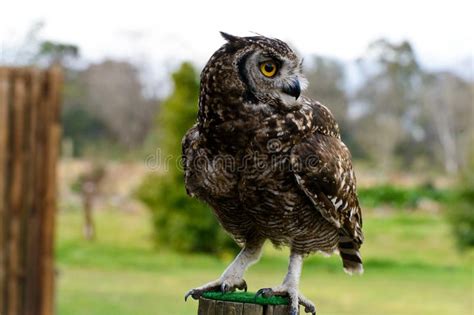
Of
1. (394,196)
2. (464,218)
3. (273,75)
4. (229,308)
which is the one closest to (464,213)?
(464,218)

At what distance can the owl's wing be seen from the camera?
282cm

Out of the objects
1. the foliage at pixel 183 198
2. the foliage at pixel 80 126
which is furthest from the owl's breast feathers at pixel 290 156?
the foliage at pixel 80 126

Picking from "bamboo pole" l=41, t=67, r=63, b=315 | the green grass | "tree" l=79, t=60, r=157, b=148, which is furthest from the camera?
"tree" l=79, t=60, r=157, b=148

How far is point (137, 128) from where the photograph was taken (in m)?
32.0

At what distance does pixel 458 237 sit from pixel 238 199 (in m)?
14.5

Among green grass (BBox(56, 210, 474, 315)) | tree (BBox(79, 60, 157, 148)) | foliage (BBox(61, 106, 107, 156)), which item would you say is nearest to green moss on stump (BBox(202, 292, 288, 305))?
green grass (BBox(56, 210, 474, 315))

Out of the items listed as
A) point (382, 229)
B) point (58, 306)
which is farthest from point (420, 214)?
point (58, 306)

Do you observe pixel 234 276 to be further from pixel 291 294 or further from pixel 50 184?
pixel 50 184

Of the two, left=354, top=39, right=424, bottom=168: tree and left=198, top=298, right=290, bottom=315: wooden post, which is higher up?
left=354, top=39, right=424, bottom=168: tree

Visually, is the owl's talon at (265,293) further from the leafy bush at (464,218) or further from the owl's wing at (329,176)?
the leafy bush at (464,218)

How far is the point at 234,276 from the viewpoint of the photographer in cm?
300

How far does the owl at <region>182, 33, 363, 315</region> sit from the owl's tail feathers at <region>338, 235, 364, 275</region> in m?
0.28

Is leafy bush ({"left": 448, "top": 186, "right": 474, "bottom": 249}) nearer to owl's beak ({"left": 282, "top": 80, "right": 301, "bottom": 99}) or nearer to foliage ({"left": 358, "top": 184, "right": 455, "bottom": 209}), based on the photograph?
foliage ({"left": 358, "top": 184, "right": 455, "bottom": 209})

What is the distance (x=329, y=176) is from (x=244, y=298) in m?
0.64
